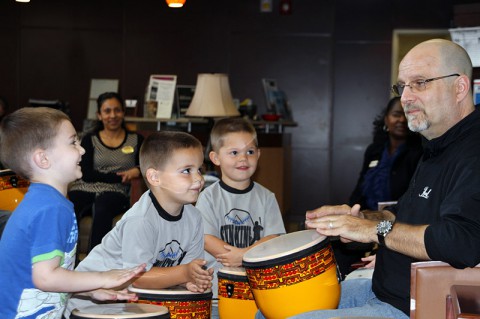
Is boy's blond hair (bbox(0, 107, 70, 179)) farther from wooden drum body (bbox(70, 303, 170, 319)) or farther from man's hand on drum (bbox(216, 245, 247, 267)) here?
man's hand on drum (bbox(216, 245, 247, 267))

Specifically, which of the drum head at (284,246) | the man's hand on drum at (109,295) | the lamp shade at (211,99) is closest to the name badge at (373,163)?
the lamp shade at (211,99)

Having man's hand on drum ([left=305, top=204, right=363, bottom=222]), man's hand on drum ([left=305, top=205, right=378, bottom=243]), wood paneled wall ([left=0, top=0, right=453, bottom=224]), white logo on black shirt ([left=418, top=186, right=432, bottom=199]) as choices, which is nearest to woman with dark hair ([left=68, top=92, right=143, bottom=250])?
man's hand on drum ([left=305, top=204, right=363, bottom=222])

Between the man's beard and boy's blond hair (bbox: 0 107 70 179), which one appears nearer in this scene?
boy's blond hair (bbox: 0 107 70 179)

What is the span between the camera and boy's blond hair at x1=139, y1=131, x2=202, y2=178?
3135 millimetres

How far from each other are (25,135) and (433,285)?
132 centimetres

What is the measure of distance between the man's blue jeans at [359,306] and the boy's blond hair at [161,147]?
744mm

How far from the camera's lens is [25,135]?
7.93 ft

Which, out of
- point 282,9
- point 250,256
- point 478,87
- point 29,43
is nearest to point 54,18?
point 29,43

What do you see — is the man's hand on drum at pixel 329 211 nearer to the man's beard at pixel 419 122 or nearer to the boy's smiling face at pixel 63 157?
the man's beard at pixel 419 122

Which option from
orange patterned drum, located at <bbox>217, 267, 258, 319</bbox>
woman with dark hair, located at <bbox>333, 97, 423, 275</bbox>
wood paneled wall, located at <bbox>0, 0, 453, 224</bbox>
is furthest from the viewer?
wood paneled wall, located at <bbox>0, 0, 453, 224</bbox>

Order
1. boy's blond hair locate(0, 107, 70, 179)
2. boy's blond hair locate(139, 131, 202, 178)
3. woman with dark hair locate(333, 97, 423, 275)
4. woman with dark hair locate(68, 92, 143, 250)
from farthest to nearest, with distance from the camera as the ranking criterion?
woman with dark hair locate(68, 92, 143, 250) < woman with dark hair locate(333, 97, 423, 275) < boy's blond hair locate(139, 131, 202, 178) < boy's blond hair locate(0, 107, 70, 179)

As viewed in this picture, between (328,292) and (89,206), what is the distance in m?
3.57

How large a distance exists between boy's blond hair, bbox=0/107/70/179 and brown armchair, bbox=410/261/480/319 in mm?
1195

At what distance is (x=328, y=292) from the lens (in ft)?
8.59
